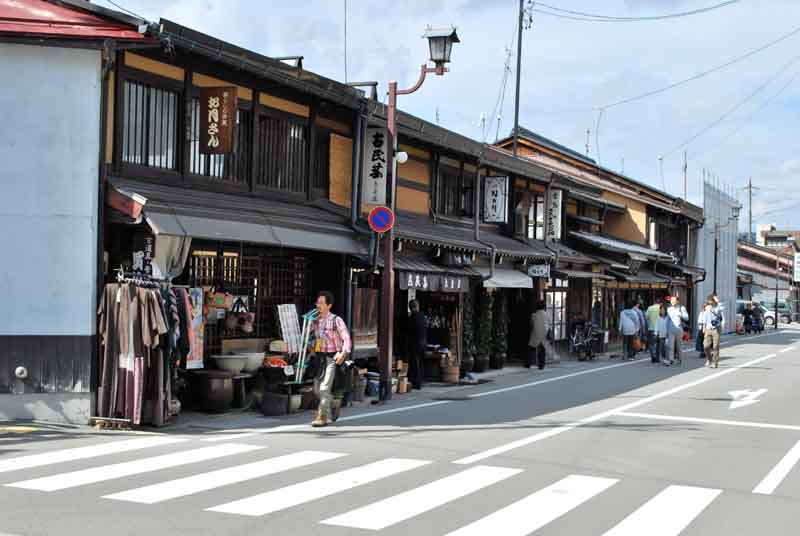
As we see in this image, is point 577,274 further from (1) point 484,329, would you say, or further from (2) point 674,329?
(1) point 484,329

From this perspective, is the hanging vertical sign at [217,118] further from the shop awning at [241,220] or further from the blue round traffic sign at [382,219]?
the blue round traffic sign at [382,219]

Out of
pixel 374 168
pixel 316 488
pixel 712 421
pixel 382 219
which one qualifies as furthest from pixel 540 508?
pixel 374 168

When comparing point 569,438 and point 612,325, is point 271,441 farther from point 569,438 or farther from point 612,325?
point 612,325

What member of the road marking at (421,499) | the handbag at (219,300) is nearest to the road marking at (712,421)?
the road marking at (421,499)

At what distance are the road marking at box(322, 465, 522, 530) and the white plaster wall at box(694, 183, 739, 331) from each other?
46708mm


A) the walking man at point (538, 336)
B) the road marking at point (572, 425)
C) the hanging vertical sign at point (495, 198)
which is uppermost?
the hanging vertical sign at point (495, 198)

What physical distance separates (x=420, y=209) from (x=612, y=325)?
1907 cm

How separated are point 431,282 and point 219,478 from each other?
37.6 ft

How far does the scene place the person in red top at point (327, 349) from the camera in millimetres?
12781

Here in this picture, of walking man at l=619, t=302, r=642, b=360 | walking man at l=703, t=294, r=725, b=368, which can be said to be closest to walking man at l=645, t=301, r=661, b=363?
walking man at l=619, t=302, r=642, b=360

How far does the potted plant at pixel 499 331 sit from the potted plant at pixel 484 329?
0.47 metres

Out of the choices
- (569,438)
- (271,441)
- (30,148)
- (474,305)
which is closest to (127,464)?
(271,441)

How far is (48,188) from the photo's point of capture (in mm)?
11992

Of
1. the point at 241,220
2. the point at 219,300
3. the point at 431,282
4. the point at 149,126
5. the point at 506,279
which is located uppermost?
the point at 149,126
